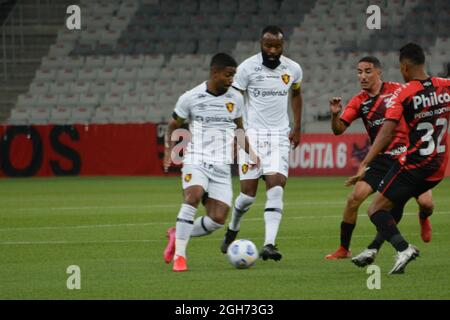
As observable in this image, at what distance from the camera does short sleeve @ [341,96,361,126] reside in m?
12.0

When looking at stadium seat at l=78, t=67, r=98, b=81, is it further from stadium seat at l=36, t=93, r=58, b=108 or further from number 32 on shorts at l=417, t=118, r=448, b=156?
number 32 on shorts at l=417, t=118, r=448, b=156

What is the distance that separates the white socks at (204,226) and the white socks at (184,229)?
1.83ft

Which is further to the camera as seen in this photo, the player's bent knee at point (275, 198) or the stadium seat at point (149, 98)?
the stadium seat at point (149, 98)

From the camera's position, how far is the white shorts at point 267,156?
40.0ft

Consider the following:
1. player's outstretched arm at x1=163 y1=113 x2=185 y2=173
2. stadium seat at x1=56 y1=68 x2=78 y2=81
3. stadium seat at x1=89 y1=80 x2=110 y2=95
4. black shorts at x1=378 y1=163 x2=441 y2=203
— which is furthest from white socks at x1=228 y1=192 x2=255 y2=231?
stadium seat at x1=56 y1=68 x2=78 y2=81

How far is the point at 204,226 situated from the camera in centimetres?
1159

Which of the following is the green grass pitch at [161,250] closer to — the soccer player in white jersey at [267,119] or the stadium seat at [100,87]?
the soccer player in white jersey at [267,119]

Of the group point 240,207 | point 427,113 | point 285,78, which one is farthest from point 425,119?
point 240,207

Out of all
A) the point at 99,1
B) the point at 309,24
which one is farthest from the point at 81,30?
the point at 309,24

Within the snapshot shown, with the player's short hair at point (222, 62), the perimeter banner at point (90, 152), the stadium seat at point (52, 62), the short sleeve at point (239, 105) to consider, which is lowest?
the perimeter banner at point (90, 152)

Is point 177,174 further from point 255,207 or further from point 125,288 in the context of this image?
point 125,288

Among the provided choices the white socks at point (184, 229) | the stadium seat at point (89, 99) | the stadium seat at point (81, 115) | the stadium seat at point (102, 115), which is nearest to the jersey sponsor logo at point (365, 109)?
the white socks at point (184, 229)

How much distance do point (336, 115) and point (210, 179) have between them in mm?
1431

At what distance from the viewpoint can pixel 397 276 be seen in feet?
32.7
